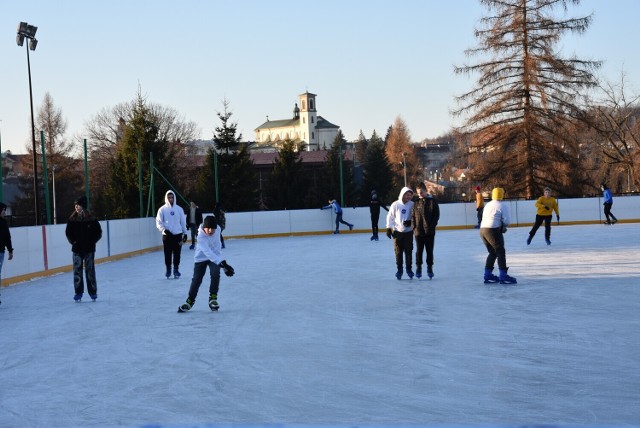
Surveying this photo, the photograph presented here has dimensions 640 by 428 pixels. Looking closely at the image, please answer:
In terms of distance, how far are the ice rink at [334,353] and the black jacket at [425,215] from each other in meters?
0.90

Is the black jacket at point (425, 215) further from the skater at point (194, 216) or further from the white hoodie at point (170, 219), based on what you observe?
the skater at point (194, 216)

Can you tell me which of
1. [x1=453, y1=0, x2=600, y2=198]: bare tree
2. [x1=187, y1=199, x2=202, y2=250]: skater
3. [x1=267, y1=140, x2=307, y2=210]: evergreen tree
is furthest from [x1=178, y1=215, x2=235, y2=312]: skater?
[x1=267, y1=140, x2=307, y2=210]: evergreen tree

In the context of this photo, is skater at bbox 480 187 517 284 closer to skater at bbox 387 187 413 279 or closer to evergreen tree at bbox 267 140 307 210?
skater at bbox 387 187 413 279

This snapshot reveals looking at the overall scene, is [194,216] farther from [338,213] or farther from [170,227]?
[338,213]

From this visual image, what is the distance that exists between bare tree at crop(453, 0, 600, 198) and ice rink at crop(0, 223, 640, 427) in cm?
3111

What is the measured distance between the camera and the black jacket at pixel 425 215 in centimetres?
1409

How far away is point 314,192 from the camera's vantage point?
5956cm

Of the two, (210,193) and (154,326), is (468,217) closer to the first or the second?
(210,193)

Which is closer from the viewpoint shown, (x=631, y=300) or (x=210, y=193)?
(x=631, y=300)

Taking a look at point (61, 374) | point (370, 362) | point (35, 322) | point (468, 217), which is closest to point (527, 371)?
point (370, 362)

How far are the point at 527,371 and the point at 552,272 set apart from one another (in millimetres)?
8396

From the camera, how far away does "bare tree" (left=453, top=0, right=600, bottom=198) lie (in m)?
44.9

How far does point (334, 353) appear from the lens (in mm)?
7617

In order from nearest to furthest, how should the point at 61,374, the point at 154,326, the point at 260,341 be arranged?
the point at 61,374
the point at 260,341
the point at 154,326
